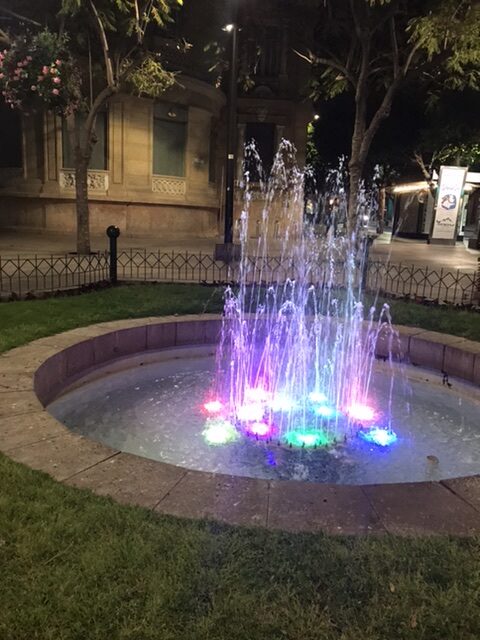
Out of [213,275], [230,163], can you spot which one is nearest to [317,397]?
[213,275]

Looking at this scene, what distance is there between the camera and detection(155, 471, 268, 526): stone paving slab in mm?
3078

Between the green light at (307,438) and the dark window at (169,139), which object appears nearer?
the green light at (307,438)

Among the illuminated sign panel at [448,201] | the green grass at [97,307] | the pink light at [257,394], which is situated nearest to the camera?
the pink light at [257,394]

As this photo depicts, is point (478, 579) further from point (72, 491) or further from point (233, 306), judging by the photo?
point (233, 306)

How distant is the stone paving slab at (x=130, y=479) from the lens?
325 cm

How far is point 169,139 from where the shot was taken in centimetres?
2180

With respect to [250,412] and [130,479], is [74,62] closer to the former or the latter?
[250,412]

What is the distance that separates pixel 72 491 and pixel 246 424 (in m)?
2.30

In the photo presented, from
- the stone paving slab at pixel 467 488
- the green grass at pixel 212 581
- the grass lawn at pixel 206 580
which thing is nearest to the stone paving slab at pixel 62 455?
the grass lawn at pixel 206 580

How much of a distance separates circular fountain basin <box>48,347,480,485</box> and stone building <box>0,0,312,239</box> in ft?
48.3

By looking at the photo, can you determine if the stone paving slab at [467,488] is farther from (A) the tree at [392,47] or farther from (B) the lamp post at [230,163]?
(B) the lamp post at [230,163]

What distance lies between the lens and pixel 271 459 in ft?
15.1

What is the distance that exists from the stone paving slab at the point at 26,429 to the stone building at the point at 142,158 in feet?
55.4

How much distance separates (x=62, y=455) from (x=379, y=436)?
113 inches
